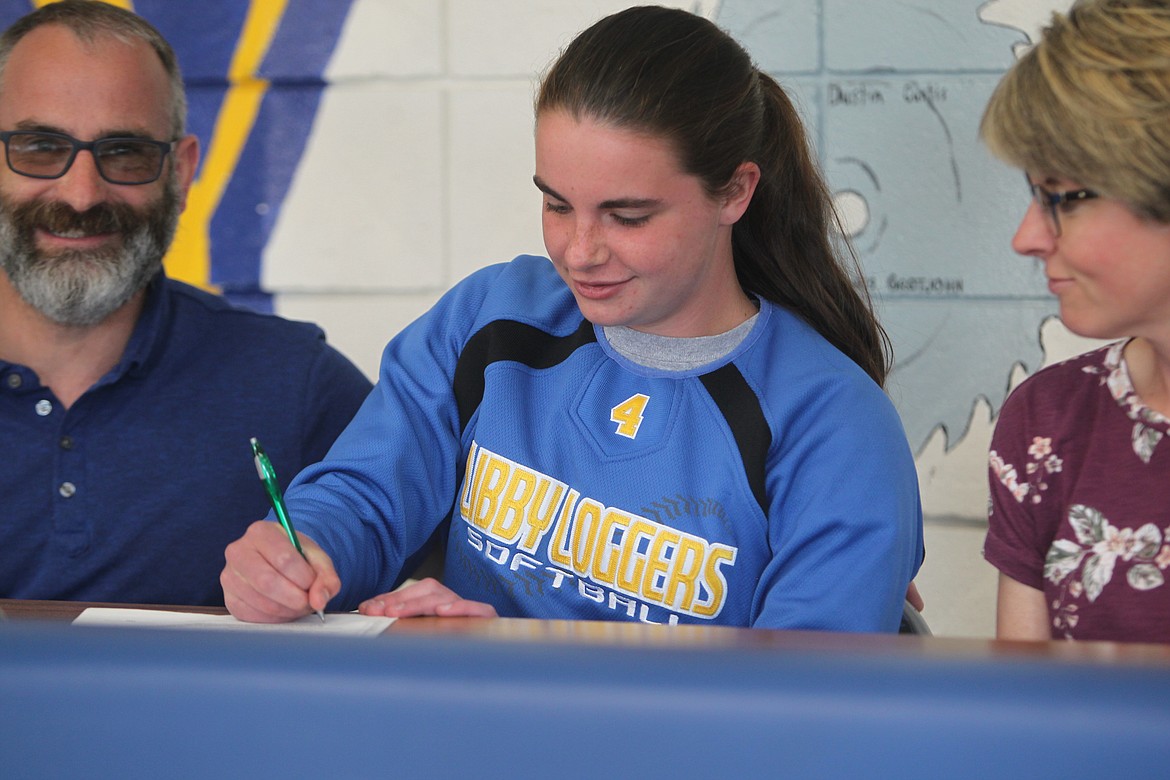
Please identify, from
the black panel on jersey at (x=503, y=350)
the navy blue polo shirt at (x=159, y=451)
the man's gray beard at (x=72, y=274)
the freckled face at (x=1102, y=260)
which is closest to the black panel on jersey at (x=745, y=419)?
the black panel on jersey at (x=503, y=350)

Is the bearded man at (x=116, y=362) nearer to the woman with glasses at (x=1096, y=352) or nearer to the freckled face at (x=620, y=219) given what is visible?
the freckled face at (x=620, y=219)

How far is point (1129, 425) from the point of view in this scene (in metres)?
1.28

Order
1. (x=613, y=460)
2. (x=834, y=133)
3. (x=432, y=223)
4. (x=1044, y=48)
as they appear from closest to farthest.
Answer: (x=1044, y=48) < (x=613, y=460) < (x=834, y=133) < (x=432, y=223)

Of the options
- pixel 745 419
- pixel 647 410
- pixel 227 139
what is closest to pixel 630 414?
pixel 647 410

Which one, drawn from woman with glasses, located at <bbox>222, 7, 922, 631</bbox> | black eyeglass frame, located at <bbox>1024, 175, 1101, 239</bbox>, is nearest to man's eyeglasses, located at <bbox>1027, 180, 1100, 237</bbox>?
black eyeglass frame, located at <bbox>1024, 175, 1101, 239</bbox>

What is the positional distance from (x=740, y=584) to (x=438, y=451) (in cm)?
37

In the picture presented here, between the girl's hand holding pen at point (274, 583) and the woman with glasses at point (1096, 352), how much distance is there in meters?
0.71

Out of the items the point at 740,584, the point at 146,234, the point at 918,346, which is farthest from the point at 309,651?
the point at 918,346

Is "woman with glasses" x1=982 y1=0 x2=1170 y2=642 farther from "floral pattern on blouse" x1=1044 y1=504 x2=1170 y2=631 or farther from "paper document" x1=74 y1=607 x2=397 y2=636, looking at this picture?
"paper document" x1=74 y1=607 x2=397 y2=636

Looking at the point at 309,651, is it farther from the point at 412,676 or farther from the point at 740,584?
the point at 740,584

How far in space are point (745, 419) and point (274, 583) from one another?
1.63 ft

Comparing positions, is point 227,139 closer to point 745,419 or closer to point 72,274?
point 72,274

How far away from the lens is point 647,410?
128 centimetres

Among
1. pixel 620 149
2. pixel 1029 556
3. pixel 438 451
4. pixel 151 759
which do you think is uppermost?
pixel 620 149
